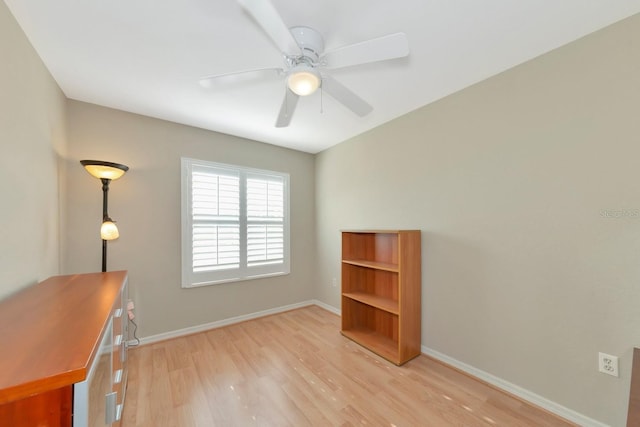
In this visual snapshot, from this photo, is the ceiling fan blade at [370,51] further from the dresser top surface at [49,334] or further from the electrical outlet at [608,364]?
the electrical outlet at [608,364]

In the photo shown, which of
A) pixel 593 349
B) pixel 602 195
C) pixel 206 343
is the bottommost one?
pixel 206 343

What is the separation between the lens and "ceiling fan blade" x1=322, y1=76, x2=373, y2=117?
5.28ft

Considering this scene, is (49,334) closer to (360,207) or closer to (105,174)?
(105,174)

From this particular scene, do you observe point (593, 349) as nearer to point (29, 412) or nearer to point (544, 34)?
point (544, 34)

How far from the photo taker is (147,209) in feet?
8.81

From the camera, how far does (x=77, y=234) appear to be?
7.69 feet

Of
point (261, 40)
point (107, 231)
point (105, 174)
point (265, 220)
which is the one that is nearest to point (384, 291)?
point (265, 220)

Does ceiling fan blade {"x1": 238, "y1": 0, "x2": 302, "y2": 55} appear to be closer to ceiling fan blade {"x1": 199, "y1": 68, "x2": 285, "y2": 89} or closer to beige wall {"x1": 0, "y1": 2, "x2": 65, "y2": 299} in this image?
ceiling fan blade {"x1": 199, "y1": 68, "x2": 285, "y2": 89}

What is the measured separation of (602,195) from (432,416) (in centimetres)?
178

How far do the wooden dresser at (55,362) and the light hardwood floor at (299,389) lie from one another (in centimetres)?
86

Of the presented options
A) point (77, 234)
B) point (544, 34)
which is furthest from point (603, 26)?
point (77, 234)

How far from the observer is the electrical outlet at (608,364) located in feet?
4.79

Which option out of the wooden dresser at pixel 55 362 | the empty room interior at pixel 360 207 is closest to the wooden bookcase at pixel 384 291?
the empty room interior at pixel 360 207

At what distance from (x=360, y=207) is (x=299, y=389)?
6.77ft
